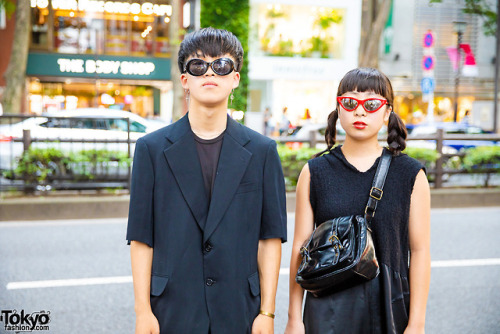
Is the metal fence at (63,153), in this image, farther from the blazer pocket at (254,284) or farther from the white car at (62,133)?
the blazer pocket at (254,284)

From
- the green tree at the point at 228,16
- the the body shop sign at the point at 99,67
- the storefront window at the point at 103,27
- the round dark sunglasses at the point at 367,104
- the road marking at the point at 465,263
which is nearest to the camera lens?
the round dark sunglasses at the point at 367,104

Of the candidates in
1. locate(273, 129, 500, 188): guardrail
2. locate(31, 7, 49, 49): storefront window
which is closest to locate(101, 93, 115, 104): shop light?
locate(31, 7, 49, 49): storefront window

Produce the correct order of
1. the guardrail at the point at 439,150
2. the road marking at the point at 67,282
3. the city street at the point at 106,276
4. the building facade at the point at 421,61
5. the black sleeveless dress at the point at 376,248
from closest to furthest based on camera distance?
1. the black sleeveless dress at the point at 376,248
2. the city street at the point at 106,276
3. the road marking at the point at 67,282
4. the guardrail at the point at 439,150
5. the building facade at the point at 421,61

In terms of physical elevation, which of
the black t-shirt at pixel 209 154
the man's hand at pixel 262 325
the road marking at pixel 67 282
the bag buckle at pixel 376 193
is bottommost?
the road marking at pixel 67 282

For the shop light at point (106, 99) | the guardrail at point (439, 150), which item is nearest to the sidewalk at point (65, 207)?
the guardrail at point (439, 150)

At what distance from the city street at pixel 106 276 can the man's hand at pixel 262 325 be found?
2.42 meters

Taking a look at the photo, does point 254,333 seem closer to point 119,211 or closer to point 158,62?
point 119,211

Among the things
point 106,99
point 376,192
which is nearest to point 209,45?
point 376,192

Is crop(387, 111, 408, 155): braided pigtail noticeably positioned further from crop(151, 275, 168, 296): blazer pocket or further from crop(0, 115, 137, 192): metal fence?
crop(0, 115, 137, 192): metal fence

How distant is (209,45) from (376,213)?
0.96 meters

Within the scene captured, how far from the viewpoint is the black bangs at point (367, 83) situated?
2266mm

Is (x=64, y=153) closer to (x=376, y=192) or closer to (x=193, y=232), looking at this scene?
(x=193, y=232)

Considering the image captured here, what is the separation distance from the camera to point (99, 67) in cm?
2809

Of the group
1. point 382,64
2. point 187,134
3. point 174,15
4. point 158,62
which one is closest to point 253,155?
point 187,134
